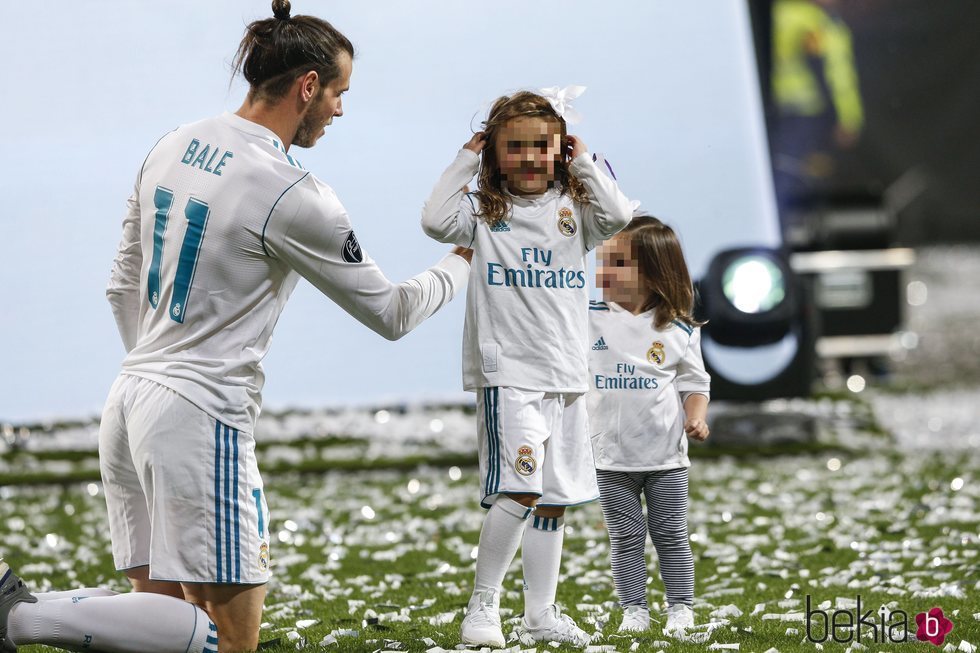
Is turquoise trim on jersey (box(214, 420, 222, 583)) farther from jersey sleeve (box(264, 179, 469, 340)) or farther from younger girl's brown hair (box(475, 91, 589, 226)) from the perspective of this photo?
younger girl's brown hair (box(475, 91, 589, 226))

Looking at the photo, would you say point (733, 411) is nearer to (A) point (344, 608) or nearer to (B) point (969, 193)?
(A) point (344, 608)

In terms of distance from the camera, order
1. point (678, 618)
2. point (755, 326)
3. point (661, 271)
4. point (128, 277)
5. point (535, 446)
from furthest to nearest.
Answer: point (755, 326) → point (661, 271) → point (678, 618) → point (128, 277) → point (535, 446)

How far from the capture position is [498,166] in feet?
10.4

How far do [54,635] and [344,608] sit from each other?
53.2 inches

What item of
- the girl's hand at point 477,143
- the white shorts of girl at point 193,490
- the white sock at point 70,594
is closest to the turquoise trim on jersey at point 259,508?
the white shorts of girl at point 193,490

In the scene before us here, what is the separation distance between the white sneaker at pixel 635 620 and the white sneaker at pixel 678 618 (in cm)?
6

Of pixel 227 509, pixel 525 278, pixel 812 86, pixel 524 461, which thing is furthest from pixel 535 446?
pixel 812 86

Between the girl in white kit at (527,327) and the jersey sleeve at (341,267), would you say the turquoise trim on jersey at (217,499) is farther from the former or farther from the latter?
the girl in white kit at (527,327)

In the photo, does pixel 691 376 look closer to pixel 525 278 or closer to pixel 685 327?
pixel 685 327

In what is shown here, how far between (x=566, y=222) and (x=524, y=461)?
2.03 ft

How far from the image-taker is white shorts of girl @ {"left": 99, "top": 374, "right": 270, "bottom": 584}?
2.76 m

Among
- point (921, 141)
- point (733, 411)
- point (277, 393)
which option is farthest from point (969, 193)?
point (277, 393)

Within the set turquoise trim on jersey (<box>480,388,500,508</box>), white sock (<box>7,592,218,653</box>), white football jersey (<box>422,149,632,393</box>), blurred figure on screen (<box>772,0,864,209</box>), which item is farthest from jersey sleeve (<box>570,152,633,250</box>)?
blurred figure on screen (<box>772,0,864,209</box>)

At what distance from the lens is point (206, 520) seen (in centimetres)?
276
